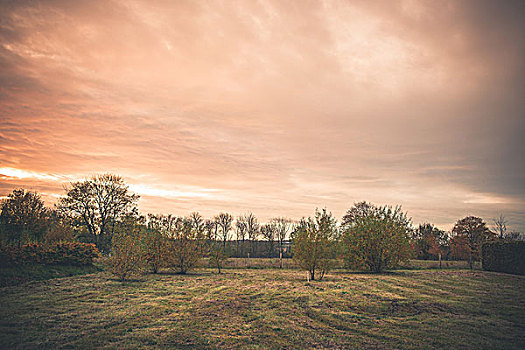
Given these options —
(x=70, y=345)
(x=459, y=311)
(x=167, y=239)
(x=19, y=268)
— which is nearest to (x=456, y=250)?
(x=459, y=311)

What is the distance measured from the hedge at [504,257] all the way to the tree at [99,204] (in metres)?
39.3

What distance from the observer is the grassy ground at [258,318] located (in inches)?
253

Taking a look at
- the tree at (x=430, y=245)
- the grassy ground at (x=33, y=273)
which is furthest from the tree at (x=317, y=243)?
the tree at (x=430, y=245)

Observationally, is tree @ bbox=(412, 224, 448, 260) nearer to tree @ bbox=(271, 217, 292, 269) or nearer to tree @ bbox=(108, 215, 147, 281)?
tree @ bbox=(271, 217, 292, 269)

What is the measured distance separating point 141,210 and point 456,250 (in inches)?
1643

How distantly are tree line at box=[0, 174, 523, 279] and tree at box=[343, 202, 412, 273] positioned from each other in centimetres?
6

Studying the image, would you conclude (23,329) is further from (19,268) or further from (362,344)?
(19,268)

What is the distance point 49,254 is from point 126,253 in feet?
20.8

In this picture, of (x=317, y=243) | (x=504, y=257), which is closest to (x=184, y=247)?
(x=317, y=243)

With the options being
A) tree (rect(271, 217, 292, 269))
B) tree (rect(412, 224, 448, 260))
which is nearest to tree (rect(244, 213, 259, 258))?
tree (rect(271, 217, 292, 269))

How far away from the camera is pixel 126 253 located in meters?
15.4

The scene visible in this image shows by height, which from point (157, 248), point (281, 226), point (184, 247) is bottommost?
point (157, 248)

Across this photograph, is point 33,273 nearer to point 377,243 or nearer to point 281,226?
point 377,243

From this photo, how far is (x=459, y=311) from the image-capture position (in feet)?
30.8
